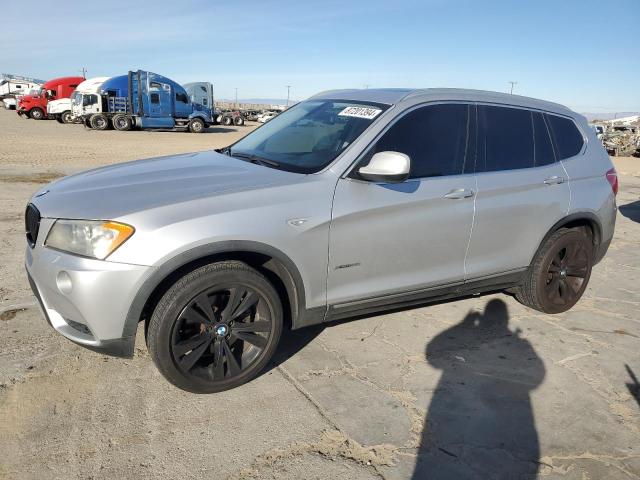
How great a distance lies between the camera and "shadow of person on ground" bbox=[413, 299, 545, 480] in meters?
2.54

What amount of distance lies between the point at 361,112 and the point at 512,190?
1302 millimetres

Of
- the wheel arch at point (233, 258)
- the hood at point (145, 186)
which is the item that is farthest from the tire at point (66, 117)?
the wheel arch at point (233, 258)

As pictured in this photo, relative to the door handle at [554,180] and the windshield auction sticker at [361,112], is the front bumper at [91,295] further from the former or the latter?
the door handle at [554,180]

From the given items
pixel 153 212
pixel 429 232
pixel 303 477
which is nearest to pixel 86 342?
pixel 153 212

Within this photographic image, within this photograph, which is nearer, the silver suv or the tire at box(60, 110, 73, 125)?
the silver suv

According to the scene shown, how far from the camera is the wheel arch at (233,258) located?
2.59 metres

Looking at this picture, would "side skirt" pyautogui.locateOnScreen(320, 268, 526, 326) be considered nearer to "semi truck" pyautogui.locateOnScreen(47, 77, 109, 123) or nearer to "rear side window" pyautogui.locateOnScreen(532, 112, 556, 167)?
"rear side window" pyautogui.locateOnScreen(532, 112, 556, 167)

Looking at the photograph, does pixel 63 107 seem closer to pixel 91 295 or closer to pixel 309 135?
pixel 309 135

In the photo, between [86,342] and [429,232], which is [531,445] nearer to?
[429,232]

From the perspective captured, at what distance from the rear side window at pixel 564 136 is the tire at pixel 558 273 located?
659 mm

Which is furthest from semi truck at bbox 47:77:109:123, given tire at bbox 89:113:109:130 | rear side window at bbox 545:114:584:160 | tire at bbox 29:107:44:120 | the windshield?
rear side window at bbox 545:114:584:160

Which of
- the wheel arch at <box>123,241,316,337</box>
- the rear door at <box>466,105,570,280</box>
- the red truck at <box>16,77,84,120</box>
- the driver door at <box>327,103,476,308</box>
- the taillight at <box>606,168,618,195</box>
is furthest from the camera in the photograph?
the red truck at <box>16,77,84,120</box>

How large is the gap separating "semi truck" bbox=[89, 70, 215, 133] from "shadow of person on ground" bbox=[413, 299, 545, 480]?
2918 cm

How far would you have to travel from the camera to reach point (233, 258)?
9.43 feet
